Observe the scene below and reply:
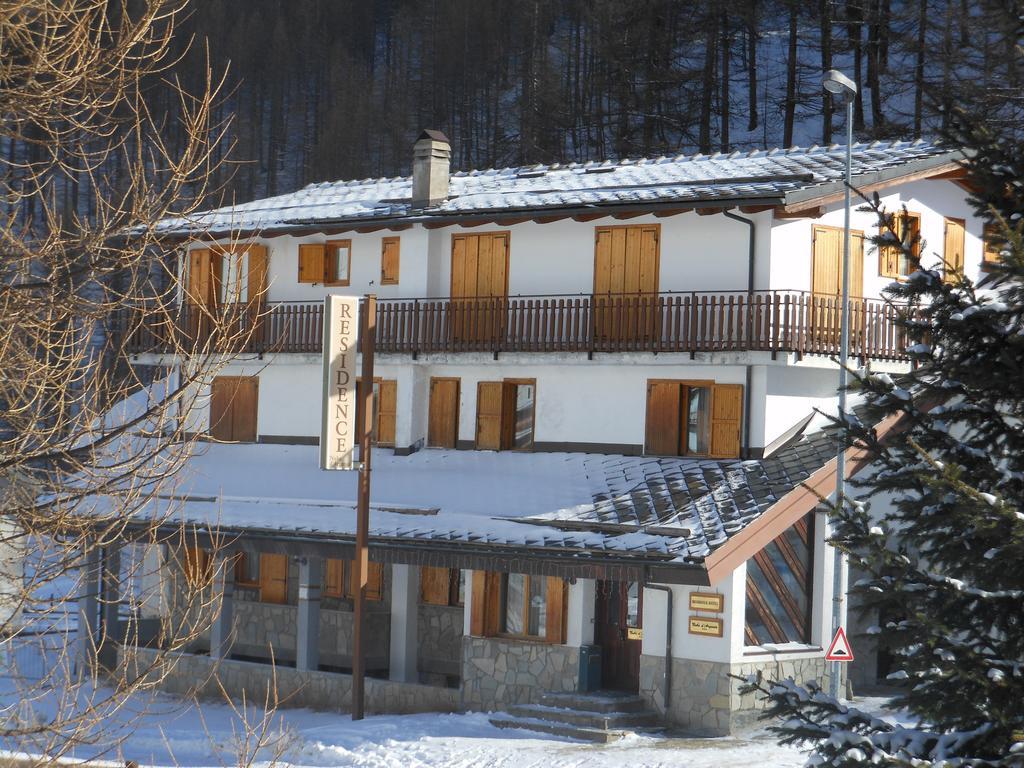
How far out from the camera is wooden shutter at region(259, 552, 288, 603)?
30469mm

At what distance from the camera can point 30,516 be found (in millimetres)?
6645

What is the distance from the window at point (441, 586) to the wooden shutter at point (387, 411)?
9.45ft

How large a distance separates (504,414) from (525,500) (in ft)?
10.9

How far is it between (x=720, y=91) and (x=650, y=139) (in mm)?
4069

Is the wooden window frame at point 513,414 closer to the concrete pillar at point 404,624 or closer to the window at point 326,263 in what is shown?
the concrete pillar at point 404,624

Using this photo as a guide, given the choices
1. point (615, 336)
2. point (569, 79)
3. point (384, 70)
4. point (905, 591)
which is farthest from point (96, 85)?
point (384, 70)

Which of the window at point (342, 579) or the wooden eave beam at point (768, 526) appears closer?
the wooden eave beam at point (768, 526)

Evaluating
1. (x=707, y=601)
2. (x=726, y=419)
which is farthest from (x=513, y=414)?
(x=707, y=601)

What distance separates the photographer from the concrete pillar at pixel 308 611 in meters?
26.9

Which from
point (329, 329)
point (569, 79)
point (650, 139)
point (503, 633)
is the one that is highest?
point (569, 79)

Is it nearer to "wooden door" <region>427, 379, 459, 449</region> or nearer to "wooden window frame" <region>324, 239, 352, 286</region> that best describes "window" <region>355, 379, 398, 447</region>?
"wooden door" <region>427, 379, 459, 449</region>

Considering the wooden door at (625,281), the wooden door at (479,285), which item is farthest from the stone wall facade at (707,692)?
the wooden door at (479,285)

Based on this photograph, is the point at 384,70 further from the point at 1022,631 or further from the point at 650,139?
the point at 1022,631

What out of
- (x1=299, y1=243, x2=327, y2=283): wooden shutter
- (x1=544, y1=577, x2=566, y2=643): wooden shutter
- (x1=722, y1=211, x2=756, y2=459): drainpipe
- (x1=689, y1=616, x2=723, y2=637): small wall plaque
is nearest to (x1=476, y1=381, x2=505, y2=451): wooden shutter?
(x1=544, y1=577, x2=566, y2=643): wooden shutter
